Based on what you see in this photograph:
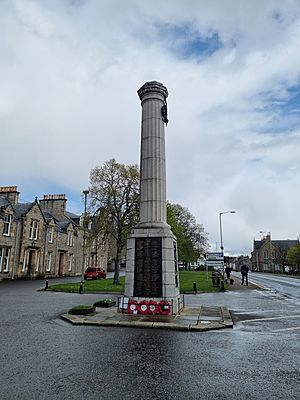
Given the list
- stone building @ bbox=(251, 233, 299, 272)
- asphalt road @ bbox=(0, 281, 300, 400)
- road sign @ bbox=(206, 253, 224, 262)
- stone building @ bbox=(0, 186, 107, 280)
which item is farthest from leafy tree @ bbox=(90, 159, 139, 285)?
stone building @ bbox=(251, 233, 299, 272)

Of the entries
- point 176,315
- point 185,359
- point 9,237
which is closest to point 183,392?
point 185,359

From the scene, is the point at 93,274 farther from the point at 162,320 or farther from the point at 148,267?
the point at 162,320

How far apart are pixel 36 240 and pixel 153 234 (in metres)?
30.4

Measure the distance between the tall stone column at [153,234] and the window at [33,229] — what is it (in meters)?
28.9

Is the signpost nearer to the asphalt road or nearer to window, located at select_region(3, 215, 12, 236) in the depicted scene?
the asphalt road

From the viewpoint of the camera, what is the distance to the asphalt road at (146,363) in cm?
473

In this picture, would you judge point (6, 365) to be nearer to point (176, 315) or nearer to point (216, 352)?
point (216, 352)

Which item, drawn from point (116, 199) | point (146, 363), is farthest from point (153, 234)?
point (116, 199)

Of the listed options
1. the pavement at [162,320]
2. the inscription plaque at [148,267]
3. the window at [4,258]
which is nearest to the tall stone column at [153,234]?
the inscription plaque at [148,267]

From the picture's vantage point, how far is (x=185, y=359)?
6316 millimetres

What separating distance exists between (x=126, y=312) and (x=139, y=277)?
4.40ft

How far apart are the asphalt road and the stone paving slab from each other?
0.42m

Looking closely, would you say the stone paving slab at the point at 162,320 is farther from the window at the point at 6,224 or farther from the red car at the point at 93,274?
the red car at the point at 93,274

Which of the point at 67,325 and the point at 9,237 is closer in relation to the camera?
the point at 67,325
